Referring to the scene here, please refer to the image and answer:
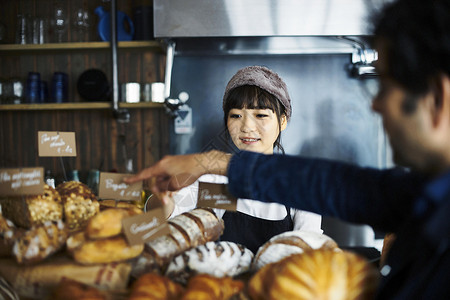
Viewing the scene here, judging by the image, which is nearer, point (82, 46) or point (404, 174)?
point (404, 174)

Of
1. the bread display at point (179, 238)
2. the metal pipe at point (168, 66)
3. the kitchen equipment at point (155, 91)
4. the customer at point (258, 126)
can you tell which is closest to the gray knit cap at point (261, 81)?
the customer at point (258, 126)

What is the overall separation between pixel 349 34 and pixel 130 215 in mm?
1759

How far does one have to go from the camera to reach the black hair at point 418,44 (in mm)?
450

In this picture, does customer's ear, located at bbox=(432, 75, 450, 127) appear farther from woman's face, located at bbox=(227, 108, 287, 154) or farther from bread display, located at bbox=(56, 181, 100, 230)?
woman's face, located at bbox=(227, 108, 287, 154)

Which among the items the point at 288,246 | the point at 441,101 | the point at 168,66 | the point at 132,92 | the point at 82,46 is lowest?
the point at 288,246

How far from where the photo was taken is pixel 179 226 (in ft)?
2.34

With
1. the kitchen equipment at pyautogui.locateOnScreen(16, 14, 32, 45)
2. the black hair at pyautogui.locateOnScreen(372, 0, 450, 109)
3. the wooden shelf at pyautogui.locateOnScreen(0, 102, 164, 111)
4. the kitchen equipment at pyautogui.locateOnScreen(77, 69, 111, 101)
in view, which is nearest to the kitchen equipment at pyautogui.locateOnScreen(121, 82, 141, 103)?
the wooden shelf at pyautogui.locateOnScreen(0, 102, 164, 111)

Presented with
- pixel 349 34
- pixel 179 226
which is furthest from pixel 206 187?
pixel 349 34

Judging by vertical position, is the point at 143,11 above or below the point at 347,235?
above

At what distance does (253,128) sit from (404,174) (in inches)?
22.2

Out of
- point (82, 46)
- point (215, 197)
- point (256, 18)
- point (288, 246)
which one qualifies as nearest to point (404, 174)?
point (288, 246)

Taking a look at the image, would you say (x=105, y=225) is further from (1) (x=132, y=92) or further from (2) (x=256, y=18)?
(1) (x=132, y=92)

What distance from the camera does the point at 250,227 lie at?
3.72 feet

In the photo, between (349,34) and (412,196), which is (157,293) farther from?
(349,34)
